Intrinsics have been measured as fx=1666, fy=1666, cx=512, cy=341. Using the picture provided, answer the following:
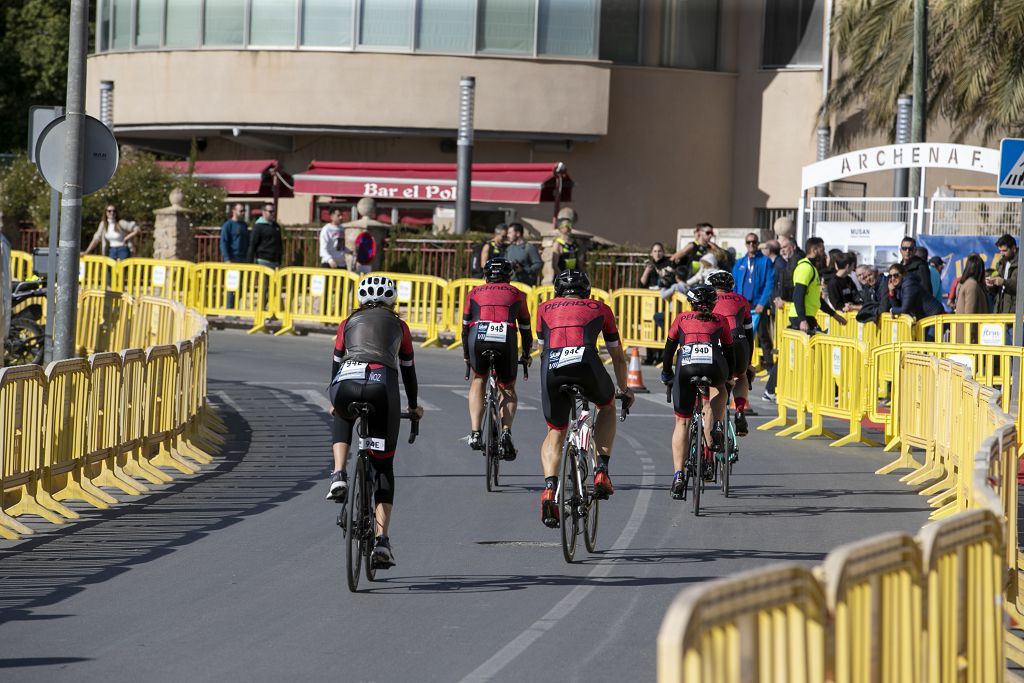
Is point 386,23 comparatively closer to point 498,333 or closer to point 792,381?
point 792,381

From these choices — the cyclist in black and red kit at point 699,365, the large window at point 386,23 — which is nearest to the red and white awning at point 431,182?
the large window at point 386,23

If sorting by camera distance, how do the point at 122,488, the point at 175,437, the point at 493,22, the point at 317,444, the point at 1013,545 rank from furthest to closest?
1. the point at 493,22
2. the point at 317,444
3. the point at 175,437
4. the point at 122,488
5. the point at 1013,545

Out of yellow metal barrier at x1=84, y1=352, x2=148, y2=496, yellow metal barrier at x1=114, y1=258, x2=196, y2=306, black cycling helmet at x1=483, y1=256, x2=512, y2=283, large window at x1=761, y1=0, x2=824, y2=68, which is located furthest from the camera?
large window at x1=761, y1=0, x2=824, y2=68

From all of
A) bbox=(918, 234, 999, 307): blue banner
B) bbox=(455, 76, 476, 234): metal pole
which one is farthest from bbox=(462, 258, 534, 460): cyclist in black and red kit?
bbox=(455, 76, 476, 234): metal pole

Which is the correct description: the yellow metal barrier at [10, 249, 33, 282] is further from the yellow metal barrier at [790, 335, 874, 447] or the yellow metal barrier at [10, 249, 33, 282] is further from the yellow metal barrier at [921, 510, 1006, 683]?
the yellow metal barrier at [921, 510, 1006, 683]

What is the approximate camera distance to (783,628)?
462cm

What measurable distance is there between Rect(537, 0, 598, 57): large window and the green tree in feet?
65.6

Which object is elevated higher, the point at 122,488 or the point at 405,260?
the point at 405,260

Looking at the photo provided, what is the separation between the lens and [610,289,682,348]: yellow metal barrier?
25.3 m

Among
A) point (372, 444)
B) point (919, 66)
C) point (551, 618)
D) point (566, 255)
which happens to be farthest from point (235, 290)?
point (551, 618)

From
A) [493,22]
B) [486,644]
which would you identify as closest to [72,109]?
[486,644]

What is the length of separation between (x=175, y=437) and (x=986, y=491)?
918 cm

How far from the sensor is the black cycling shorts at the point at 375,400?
9.32 m

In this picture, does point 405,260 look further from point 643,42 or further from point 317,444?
point 317,444
